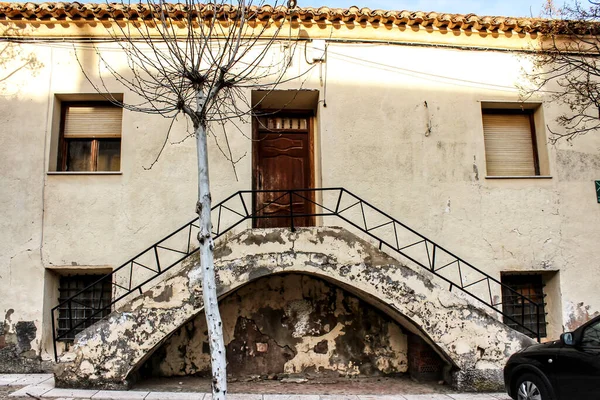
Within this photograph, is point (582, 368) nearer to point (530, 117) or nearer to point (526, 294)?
point (526, 294)

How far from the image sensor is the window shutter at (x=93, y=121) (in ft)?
32.2

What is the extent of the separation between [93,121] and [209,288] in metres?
5.85

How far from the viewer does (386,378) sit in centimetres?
864

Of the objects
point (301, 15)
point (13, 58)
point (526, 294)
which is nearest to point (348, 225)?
point (526, 294)

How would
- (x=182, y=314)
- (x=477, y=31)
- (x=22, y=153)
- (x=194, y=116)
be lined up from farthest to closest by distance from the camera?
(x=477, y=31)
(x=22, y=153)
(x=182, y=314)
(x=194, y=116)

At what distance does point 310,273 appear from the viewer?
7660mm

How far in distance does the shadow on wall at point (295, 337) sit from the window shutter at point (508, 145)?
3.80 m

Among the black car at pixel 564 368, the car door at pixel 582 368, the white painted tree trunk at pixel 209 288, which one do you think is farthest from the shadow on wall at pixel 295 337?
the white painted tree trunk at pixel 209 288

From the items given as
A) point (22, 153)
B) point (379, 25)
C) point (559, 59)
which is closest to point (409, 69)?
point (379, 25)

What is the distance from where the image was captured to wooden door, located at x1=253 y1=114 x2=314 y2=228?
9.81 metres

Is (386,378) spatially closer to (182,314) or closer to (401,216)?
(401,216)

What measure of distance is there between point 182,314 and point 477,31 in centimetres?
752

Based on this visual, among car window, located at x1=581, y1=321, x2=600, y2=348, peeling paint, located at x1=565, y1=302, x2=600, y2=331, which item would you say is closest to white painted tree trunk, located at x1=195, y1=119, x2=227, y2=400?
car window, located at x1=581, y1=321, x2=600, y2=348

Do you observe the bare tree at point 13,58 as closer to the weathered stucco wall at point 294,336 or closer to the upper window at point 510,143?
the weathered stucco wall at point 294,336
